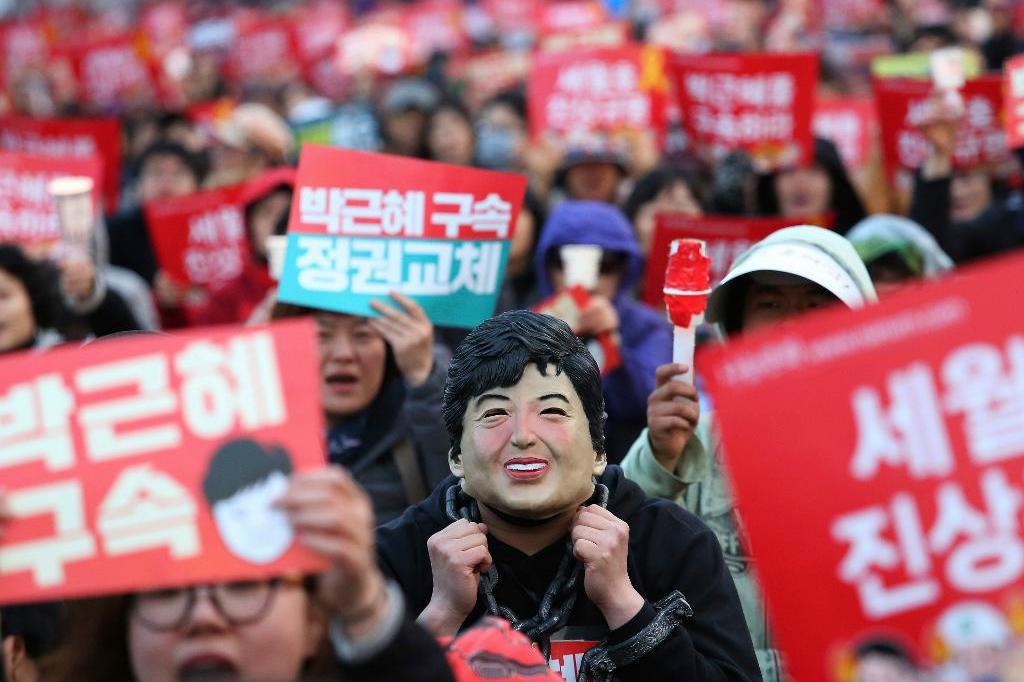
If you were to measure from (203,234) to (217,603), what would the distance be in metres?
5.11

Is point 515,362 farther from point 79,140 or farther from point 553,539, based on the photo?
point 79,140

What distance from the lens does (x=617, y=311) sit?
219 inches

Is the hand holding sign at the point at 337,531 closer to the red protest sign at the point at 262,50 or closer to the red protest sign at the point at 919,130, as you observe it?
the red protest sign at the point at 919,130

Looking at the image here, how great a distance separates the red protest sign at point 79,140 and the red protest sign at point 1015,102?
19.0 feet

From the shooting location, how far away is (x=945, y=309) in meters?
2.37

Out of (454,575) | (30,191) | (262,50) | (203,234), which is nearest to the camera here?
(454,575)

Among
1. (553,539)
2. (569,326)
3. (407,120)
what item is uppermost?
(407,120)

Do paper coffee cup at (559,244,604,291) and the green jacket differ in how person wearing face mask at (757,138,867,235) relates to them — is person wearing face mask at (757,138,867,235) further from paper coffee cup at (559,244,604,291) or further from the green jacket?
the green jacket

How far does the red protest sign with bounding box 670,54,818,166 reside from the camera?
7059 millimetres

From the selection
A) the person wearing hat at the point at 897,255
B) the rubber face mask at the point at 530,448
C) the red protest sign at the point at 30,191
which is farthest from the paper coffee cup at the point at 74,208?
the rubber face mask at the point at 530,448

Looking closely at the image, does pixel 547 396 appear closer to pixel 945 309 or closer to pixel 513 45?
pixel 945 309

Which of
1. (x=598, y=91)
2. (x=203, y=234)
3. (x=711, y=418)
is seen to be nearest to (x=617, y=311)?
(x=711, y=418)

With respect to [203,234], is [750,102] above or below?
above

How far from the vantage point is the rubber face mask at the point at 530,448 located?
10.8ft
